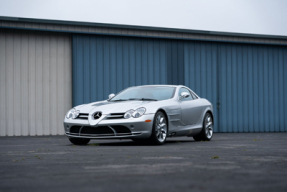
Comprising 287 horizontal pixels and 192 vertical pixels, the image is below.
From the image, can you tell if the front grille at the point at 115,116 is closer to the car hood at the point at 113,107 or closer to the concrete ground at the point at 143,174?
the car hood at the point at 113,107

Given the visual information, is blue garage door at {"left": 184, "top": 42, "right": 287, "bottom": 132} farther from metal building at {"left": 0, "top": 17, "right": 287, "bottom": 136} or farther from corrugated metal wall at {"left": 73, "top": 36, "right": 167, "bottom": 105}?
corrugated metal wall at {"left": 73, "top": 36, "right": 167, "bottom": 105}

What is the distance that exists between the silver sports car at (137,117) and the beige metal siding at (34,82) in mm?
6868

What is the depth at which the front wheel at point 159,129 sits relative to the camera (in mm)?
9930

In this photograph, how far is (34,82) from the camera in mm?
17797

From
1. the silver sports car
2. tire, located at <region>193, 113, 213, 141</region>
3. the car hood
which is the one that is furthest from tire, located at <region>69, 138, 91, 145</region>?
tire, located at <region>193, 113, 213, 141</region>

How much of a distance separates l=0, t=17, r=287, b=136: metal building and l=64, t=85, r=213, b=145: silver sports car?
6934mm

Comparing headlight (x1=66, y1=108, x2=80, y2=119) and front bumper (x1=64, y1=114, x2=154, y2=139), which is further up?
headlight (x1=66, y1=108, x2=80, y2=119)

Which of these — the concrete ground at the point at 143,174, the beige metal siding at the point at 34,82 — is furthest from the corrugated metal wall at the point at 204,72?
the concrete ground at the point at 143,174

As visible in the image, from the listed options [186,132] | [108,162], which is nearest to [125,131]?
[186,132]

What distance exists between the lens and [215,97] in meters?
20.6

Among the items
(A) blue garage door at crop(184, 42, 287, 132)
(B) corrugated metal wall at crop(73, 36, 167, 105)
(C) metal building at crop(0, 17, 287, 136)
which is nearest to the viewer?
(C) metal building at crop(0, 17, 287, 136)

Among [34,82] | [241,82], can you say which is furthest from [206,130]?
[241,82]

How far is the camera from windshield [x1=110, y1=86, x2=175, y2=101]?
36.5ft

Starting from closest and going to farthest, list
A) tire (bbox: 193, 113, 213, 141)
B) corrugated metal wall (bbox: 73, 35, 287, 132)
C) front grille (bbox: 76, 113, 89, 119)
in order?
front grille (bbox: 76, 113, 89, 119), tire (bbox: 193, 113, 213, 141), corrugated metal wall (bbox: 73, 35, 287, 132)
